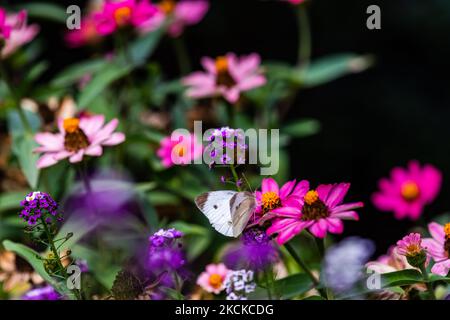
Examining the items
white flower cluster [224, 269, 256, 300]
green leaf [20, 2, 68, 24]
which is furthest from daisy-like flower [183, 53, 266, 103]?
white flower cluster [224, 269, 256, 300]

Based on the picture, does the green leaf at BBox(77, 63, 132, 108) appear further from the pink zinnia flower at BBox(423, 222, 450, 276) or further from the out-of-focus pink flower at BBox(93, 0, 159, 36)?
the pink zinnia flower at BBox(423, 222, 450, 276)

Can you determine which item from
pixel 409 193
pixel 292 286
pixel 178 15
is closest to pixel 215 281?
pixel 292 286

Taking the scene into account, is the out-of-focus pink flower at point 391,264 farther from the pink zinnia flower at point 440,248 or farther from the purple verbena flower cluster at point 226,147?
the purple verbena flower cluster at point 226,147

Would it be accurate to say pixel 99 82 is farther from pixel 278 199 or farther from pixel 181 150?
pixel 278 199

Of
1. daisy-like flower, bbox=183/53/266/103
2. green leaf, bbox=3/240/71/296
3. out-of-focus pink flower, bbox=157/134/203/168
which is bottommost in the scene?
green leaf, bbox=3/240/71/296

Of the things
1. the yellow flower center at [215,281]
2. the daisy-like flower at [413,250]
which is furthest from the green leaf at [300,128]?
the daisy-like flower at [413,250]

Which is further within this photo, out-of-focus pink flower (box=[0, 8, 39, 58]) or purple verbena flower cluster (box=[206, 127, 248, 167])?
out-of-focus pink flower (box=[0, 8, 39, 58])

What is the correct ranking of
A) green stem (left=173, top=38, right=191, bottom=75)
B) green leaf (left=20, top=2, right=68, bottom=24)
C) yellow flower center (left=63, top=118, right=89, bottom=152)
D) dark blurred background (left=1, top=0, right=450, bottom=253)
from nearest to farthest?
yellow flower center (left=63, top=118, right=89, bottom=152)
green leaf (left=20, top=2, right=68, bottom=24)
green stem (left=173, top=38, right=191, bottom=75)
dark blurred background (left=1, top=0, right=450, bottom=253)
